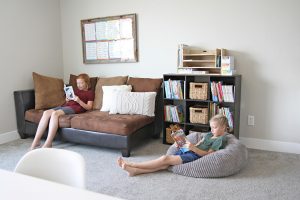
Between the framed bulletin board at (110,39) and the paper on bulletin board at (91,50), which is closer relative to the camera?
the framed bulletin board at (110,39)

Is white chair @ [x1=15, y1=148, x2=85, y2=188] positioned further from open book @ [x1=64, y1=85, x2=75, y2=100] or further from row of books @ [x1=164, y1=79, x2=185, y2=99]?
open book @ [x1=64, y1=85, x2=75, y2=100]

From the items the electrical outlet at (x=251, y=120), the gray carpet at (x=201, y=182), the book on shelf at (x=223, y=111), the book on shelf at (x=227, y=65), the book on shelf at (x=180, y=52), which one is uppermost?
the book on shelf at (x=180, y=52)

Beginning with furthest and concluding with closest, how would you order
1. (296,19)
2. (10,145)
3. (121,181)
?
1. (10,145)
2. (296,19)
3. (121,181)

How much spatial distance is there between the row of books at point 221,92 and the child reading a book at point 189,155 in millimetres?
514

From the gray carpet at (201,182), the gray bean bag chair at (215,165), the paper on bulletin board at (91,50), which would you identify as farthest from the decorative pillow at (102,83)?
the gray bean bag chair at (215,165)

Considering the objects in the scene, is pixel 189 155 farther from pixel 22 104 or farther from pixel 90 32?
pixel 90 32

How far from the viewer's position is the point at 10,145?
12.1 feet

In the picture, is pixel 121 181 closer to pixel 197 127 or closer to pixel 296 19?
pixel 197 127

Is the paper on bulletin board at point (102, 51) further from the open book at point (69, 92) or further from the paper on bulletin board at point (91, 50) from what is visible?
the open book at point (69, 92)

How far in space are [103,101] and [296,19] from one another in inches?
105

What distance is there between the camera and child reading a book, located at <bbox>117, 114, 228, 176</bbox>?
2.64 m

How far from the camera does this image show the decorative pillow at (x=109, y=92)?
12.4 feet

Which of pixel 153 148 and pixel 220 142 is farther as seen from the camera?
pixel 153 148

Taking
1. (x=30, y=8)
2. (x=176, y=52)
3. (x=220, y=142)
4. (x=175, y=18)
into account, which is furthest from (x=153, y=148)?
(x=30, y=8)
